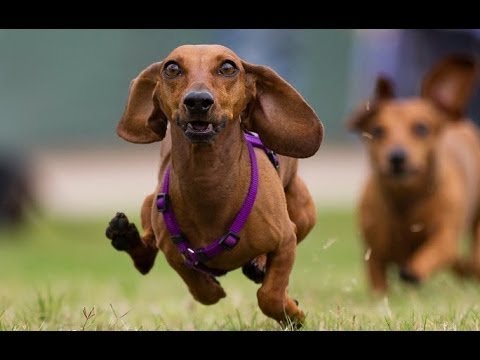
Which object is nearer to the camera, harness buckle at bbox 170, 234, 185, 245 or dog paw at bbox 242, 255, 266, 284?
harness buckle at bbox 170, 234, 185, 245

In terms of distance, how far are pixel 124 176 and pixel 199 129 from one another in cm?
1624

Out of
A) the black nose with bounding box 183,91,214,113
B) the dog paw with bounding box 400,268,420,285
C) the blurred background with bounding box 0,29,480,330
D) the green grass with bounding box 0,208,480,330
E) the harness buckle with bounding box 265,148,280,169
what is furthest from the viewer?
the dog paw with bounding box 400,268,420,285

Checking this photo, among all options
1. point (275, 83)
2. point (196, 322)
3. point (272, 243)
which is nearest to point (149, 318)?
point (196, 322)

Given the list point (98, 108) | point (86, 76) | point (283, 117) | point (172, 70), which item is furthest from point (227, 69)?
point (98, 108)

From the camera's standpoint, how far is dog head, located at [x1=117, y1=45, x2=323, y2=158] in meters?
3.76

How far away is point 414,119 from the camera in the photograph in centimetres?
714

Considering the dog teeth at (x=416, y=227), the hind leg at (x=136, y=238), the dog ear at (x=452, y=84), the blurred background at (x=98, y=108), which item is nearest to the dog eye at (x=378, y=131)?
the dog ear at (x=452, y=84)

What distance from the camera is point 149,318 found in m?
5.10

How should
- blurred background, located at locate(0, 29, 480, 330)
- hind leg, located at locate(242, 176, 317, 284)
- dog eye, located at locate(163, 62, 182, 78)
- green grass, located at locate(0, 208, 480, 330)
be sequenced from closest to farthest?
dog eye, located at locate(163, 62, 182, 78)
green grass, located at locate(0, 208, 480, 330)
hind leg, located at locate(242, 176, 317, 284)
blurred background, located at locate(0, 29, 480, 330)

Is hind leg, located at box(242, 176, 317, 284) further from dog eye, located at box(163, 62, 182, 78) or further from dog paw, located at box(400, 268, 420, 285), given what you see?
dog paw, located at box(400, 268, 420, 285)

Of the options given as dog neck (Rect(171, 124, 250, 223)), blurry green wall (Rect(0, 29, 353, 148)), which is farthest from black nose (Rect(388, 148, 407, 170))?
blurry green wall (Rect(0, 29, 353, 148))

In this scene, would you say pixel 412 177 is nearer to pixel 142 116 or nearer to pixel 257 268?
pixel 257 268

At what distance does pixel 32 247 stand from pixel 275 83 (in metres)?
9.93
